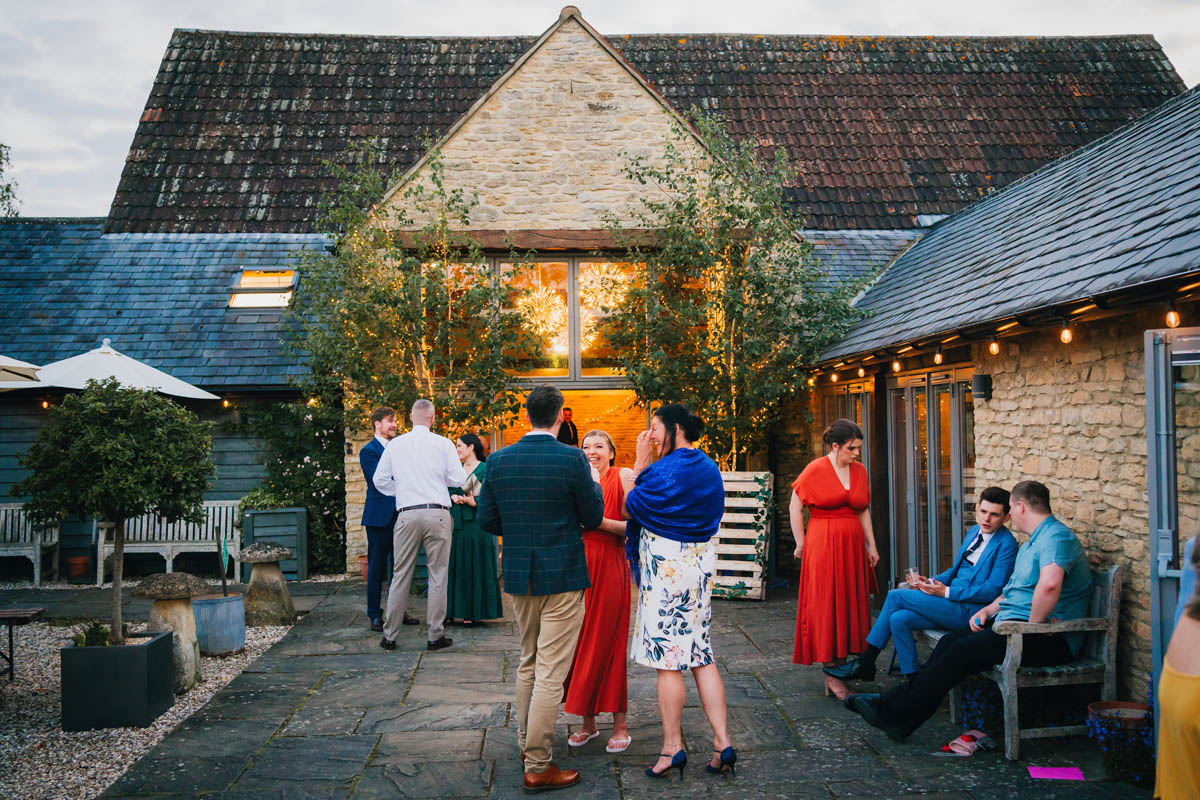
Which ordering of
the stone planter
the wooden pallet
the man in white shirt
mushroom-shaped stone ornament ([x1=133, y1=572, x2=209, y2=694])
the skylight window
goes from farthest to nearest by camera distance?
the skylight window, the wooden pallet, the man in white shirt, the stone planter, mushroom-shaped stone ornament ([x1=133, y1=572, x2=209, y2=694])

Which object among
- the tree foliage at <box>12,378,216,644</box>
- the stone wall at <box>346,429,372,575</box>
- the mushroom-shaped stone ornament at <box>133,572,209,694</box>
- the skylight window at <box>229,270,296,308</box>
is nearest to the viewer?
the tree foliage at <box>12,378,216,644</box>

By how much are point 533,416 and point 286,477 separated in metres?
7.75

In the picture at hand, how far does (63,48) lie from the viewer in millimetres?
19250

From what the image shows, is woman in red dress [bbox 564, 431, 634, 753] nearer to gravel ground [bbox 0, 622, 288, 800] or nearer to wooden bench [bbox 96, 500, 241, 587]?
gravel ground [bbox 0, 622, 288, 800]

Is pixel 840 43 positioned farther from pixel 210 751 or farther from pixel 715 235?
pixel 210 751

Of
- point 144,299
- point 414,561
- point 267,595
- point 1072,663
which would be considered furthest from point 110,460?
point 144,299

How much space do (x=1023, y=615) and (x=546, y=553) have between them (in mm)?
2598

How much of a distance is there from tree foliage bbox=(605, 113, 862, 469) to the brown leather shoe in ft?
18.0

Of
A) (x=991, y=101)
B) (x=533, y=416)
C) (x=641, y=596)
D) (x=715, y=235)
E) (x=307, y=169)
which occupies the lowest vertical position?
(x=641, y=596)

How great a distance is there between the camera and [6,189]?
17797mm

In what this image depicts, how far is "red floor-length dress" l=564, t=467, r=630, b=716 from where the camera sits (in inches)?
187

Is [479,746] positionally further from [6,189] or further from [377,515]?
[6,189]

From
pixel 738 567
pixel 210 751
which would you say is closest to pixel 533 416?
pixel 210 751

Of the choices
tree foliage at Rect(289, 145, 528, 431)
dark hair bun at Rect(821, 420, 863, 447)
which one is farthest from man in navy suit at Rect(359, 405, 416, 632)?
dark hair bun at Rect(821, 420, 863, 447)
